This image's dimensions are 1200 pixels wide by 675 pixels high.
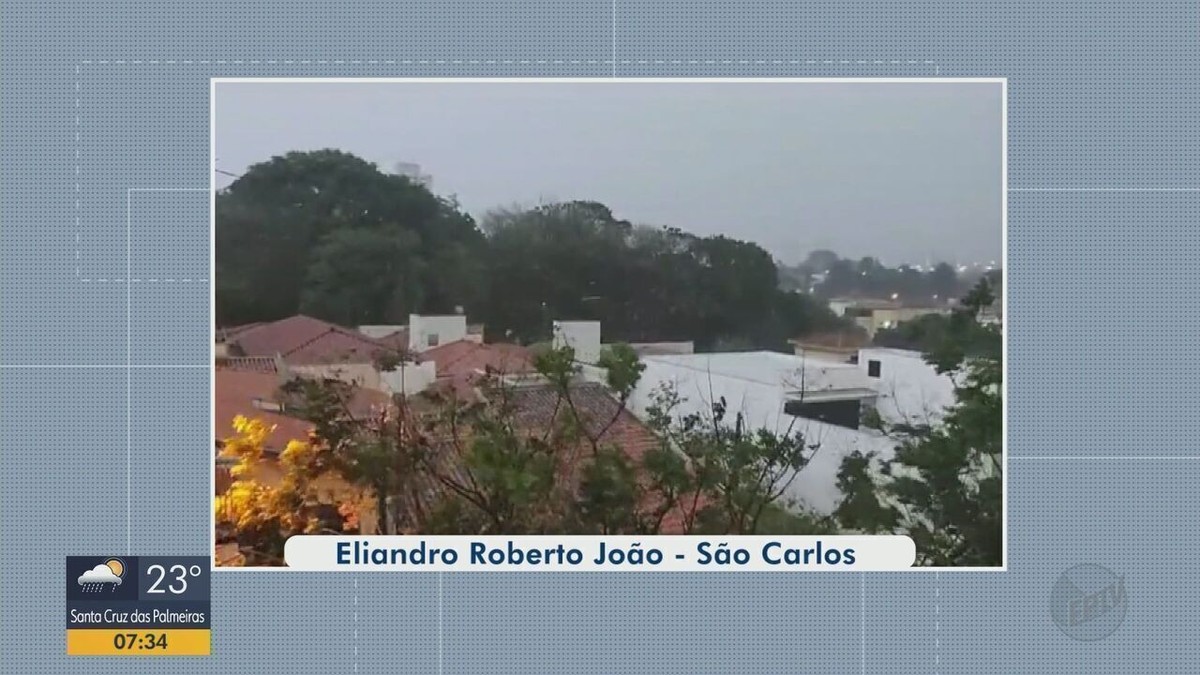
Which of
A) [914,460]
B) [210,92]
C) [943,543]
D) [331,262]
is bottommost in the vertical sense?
[943,543]

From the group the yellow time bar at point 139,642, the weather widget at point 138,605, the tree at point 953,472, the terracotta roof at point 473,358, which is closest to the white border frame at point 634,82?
the tree at point 953,472

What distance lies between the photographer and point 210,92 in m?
3.42

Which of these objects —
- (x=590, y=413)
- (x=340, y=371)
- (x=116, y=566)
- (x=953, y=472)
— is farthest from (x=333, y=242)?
(x=953, y=472)

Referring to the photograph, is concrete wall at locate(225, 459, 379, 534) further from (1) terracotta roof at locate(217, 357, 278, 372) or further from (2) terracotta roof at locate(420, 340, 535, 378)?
(2) terracotta roof at locate(420, 340, 535, 378)

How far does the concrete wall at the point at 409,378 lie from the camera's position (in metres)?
3.45

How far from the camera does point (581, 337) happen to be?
11.3 feet

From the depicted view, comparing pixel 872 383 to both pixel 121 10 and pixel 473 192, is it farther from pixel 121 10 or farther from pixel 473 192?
pixel 121 10

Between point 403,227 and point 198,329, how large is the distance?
0.78 metres

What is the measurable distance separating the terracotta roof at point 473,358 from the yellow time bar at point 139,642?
1215 millimetres

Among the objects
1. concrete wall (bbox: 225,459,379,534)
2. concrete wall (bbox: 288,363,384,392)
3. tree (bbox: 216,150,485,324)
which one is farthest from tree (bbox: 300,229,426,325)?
concrete wall (bbox: 225,459,379,534)

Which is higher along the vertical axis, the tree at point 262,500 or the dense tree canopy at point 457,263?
the dense tree canopy at point 457,263

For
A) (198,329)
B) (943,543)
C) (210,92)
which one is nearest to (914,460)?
(943,543)

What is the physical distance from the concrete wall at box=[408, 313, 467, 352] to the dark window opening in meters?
1.16
